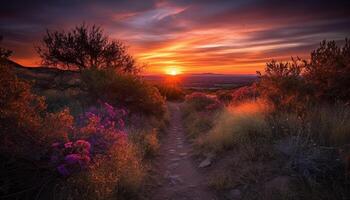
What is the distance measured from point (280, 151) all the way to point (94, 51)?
1622 centimetres

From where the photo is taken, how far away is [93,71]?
12164mm

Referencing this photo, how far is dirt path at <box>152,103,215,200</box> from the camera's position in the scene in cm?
524

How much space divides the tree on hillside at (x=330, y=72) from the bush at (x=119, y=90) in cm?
773

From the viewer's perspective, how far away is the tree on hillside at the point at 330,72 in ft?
25.4

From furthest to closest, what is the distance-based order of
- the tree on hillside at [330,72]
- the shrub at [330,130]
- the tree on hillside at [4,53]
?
1. the tree on hillside at [330,72]
2. the shrub at [330,130]
3. the tree on hillside at [4,53]

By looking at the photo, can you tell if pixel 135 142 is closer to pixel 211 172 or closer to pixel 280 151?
pixel 211 172

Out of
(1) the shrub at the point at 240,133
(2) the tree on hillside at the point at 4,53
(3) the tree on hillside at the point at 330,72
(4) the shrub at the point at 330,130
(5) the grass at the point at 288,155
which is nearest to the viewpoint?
(5) the grass at the point at 288,155

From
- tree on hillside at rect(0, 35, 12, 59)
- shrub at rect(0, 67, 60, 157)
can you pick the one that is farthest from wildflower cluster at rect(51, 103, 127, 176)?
tree on hillside at rect(0, 35, 12, 59)

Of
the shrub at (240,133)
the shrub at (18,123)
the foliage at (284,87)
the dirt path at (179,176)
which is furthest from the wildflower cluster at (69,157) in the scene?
the foliage at (284,87)

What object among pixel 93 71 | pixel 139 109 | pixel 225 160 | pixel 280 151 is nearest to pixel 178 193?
pixel 225 160

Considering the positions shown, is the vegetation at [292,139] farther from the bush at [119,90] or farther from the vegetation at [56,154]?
the bush at [119,90]

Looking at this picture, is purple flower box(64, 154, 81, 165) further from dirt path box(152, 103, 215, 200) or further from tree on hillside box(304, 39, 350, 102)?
tree on hillside box(304, 39, 350, 102)

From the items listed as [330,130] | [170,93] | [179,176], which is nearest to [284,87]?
[330,130]

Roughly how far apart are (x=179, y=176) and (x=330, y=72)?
651 cm
